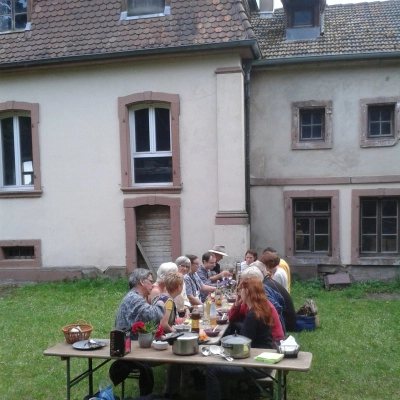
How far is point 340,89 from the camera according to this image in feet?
38.5

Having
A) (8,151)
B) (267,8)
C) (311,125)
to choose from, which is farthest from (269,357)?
(267,8)

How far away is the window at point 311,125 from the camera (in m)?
11.8

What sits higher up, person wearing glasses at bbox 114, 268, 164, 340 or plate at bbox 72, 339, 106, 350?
person wearing glasses at bbox 114, 268, 164, 340

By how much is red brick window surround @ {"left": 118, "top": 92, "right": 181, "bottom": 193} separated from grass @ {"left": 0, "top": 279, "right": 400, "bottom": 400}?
2.40 metres

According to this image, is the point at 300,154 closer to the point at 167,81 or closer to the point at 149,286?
the point at 167,81

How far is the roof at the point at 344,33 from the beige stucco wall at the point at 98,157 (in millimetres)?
2048

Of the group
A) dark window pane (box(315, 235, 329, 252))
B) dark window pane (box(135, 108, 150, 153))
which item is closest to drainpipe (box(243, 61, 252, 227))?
dark window pane (box(315, 235, 329, 252))

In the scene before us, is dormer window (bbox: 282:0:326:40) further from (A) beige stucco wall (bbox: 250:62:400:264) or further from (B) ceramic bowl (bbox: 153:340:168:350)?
(B) ceramic bowl (bbox: 153:340:168:350)

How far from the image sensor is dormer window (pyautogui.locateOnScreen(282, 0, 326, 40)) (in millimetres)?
12641

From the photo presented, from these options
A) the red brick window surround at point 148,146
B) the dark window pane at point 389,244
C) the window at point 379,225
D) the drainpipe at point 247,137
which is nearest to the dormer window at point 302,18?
the drainpipe at point 247,137

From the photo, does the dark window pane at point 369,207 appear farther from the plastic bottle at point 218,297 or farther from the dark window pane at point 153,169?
the plastic bottle at point 218,297

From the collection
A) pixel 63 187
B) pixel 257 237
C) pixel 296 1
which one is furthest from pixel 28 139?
pixel 296 1

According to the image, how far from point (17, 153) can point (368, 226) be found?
29.4 feet

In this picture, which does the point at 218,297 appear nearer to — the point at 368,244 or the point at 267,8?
the point at 368,244
